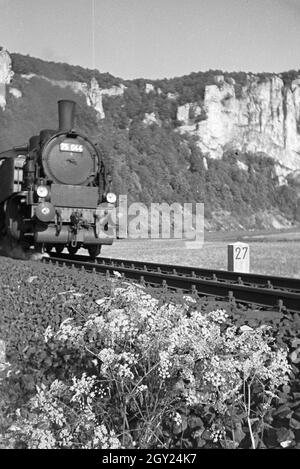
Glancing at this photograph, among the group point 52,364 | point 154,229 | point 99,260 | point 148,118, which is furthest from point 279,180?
point 52,364

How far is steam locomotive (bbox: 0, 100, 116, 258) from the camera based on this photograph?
13984 millimetres

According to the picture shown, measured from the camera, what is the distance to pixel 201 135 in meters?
95.0

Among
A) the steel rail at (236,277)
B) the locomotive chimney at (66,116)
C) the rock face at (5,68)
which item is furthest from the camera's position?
the rock face at (5,68)

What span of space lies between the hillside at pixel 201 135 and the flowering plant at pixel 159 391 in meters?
58.6

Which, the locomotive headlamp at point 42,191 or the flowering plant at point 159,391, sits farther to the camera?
the locomotive headlamp at point 42,191

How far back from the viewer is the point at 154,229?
5431 centimetres

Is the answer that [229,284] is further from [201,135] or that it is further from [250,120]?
[250,120]

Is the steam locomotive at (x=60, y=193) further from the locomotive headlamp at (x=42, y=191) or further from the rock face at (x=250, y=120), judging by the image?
the rock face at (x=250, y=120)

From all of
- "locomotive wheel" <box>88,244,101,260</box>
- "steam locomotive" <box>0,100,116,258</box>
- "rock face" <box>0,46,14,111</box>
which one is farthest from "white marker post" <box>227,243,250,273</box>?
"rock face" <box>0,46,14,111</box>

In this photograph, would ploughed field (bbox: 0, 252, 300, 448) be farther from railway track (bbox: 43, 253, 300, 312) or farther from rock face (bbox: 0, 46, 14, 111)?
rock face (bbox: 0, 46, 14, 111)

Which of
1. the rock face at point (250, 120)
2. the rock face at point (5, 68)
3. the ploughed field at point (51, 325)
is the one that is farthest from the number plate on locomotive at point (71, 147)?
the rock face at point (250, 120)

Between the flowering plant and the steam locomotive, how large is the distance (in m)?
9.97

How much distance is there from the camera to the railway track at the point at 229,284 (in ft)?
22.8

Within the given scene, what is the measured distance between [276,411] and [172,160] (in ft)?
255
